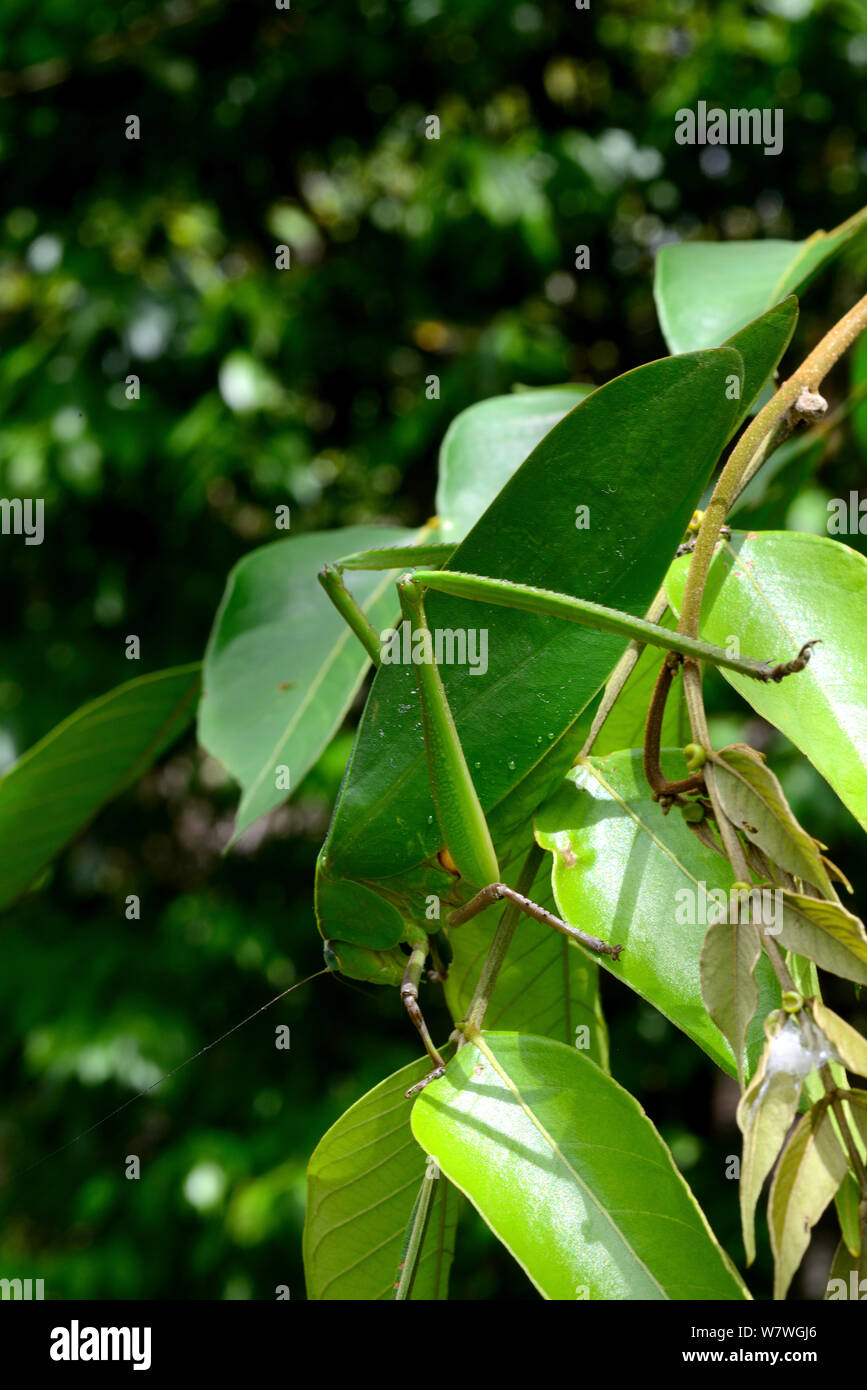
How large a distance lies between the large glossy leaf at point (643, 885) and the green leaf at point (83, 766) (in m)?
0.29

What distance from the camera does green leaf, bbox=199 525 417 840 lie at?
390mm

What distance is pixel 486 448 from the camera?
45cm

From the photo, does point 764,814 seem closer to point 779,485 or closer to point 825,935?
point 825,935

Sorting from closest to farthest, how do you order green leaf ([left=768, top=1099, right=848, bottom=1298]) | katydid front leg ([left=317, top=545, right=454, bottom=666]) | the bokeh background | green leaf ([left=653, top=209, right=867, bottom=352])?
green leaf ([left=768, top=1099, right=848, bottom=1298]), katydid front leg ([left=317, top=545, right=454, bottom=666]), green leaf ([left=653, top=209, right=867, bottom=352]), the bokeh background

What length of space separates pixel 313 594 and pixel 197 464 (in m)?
0.82

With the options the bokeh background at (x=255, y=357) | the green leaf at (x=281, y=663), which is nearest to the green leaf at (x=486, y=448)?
the green leaf at (x=281, y=663)

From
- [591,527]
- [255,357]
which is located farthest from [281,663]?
[255,357]

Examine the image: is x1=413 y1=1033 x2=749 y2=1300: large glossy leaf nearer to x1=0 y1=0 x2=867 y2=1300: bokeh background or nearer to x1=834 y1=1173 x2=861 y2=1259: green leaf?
x1=834 y1=1173 x2=861 y2=1259: green leaf

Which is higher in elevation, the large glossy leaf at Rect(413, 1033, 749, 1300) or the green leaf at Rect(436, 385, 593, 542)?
the green leaf at Rect(436, 385, 593, 542)

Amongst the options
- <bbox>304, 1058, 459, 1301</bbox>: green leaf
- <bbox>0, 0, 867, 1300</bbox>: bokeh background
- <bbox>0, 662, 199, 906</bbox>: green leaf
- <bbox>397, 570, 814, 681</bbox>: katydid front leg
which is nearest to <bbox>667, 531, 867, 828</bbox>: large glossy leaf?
<bbox>397, 570, 814, 681</bbox>: katydid front leg

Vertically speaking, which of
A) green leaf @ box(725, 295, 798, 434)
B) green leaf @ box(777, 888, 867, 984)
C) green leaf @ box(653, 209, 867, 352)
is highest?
green leaf @ box(653, 209, 867, 352)

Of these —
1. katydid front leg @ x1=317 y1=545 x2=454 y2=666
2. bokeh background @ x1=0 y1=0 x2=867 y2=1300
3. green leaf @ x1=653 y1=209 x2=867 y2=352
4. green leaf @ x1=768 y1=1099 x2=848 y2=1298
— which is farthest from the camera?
bokeh background @ x1=0 y1=0 x2=867 y2=1300
